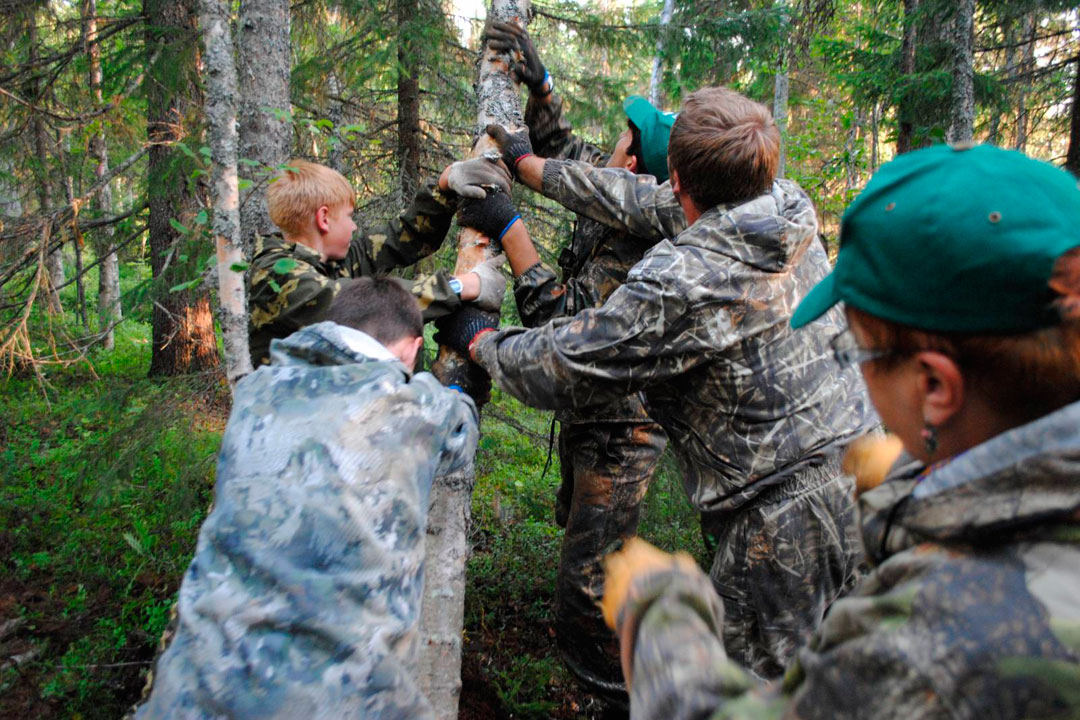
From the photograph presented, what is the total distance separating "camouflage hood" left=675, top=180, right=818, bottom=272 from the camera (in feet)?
8.38

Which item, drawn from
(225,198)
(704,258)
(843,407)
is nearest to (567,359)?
(704,258)

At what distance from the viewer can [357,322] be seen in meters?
2.48

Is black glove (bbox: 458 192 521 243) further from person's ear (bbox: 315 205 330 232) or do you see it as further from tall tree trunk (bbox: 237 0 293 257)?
tall tree trunk (bbox: 237 0 293 257)

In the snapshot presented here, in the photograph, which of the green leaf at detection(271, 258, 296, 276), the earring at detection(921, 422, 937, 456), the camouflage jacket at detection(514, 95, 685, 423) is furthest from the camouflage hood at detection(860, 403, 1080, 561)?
the green leaf at detection(271, 258, 296, 276)

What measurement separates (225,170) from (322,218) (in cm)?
60

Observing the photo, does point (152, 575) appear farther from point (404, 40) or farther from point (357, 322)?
point (404, 40)

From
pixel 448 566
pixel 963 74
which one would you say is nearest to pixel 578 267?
pixel 448 566

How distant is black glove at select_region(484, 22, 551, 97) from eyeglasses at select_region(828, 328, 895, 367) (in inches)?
109

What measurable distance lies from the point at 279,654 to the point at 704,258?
1.93 meters

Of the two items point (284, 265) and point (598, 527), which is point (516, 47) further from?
point (598, 527)

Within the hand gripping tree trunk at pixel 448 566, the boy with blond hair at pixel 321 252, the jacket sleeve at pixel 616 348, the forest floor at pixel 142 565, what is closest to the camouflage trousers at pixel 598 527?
the forest floor at pixel 142 565

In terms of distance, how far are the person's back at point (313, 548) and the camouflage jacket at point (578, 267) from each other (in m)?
1.12

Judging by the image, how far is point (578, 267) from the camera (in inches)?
158

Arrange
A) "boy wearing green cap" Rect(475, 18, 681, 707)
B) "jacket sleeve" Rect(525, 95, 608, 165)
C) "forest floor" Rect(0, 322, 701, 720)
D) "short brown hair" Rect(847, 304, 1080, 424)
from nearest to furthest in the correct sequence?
"short brown hair" Rect(847, 304, 1080, 424) → "boy wearing green cap" Rect(475, 18, 681, 707) → "forest floor" Rect(0, 322, 701, 720) → "jacket sleeve" Rect(525, 95, 608, 165)
